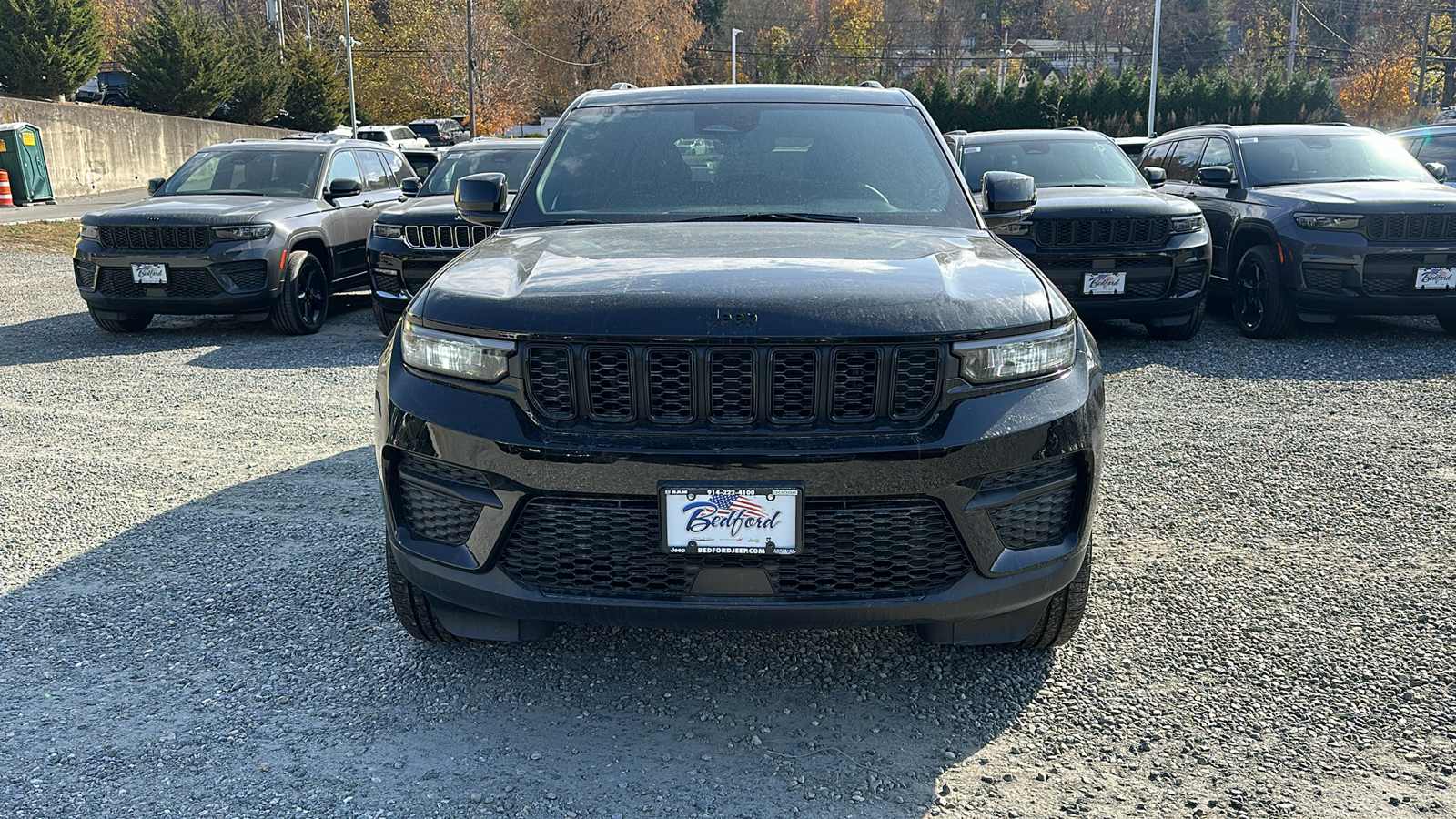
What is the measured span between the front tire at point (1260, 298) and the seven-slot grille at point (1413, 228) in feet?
2.49

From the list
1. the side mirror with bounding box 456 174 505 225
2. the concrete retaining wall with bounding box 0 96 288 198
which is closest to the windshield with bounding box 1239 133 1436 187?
the side mirror with bounding box 456 174 505 225

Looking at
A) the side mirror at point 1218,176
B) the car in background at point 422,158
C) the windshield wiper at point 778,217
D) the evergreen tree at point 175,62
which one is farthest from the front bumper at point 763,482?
the evergreen tree at point 175,62

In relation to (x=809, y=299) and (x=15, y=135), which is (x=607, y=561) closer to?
(x=809, y=299)

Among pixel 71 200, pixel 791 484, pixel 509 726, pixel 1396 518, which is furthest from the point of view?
pixel 71 200

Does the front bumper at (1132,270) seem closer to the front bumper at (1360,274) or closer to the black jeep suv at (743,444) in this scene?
the front bumper at (1360,274)

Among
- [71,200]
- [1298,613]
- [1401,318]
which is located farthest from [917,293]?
[71,200]

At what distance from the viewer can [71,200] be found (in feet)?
90.5

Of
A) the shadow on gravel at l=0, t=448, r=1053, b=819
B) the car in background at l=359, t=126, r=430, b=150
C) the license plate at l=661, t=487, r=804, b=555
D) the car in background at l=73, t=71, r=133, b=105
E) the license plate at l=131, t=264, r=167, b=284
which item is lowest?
the shadow on gravel at l=0, t=448, r=1053, b=819

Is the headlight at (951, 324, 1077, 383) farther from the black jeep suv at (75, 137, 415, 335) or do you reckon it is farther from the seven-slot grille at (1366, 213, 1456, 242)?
the black jeep suv at (75, 137, 415, 335)

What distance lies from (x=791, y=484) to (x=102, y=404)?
239 inches

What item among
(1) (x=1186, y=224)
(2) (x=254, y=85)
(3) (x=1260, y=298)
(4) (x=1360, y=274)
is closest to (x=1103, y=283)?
(1) (x=1186, y=224)

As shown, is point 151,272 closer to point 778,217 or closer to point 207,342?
point 207,342

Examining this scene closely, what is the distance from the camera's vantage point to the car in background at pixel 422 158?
15148 millimetres

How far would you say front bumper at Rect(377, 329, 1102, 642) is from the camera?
2648 mm
